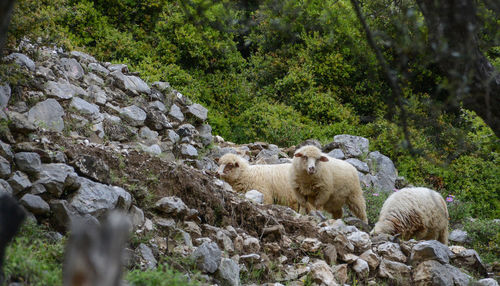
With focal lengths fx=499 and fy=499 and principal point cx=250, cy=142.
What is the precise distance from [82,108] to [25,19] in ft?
6.66

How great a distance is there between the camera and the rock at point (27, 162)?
16.6ft

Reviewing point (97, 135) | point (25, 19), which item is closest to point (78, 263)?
point (25, 19)

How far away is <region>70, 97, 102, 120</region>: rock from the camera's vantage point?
8.41 m

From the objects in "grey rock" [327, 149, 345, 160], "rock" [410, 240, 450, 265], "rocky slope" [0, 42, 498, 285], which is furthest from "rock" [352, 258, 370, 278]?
"grey rock" [327, 149, 345, 160]

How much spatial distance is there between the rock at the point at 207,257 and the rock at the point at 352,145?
8324 mm

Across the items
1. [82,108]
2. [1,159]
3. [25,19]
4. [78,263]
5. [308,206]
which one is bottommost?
[308,206]

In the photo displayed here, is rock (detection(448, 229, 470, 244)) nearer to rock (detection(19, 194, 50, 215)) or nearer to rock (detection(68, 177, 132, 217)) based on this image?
rock (detection(68, 177, 132, 217))

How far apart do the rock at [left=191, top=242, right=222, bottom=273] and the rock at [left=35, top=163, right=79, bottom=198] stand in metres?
1.45

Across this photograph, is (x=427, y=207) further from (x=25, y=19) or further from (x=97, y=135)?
(x=25, y=19)

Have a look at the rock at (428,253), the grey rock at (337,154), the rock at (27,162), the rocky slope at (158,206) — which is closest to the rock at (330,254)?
the rocky slope at (158,206)

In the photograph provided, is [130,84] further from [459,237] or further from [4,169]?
[459,237]

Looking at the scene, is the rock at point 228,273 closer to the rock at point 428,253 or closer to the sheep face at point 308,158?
the rock at point 428,253

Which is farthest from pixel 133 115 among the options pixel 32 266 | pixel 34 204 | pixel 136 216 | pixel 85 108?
pixel 32 266

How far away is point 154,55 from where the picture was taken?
48.5ft
